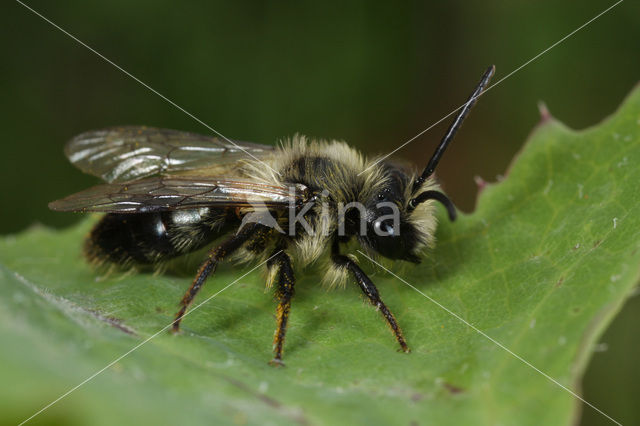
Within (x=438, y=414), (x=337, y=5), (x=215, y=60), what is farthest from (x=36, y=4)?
(x=438, y=414)

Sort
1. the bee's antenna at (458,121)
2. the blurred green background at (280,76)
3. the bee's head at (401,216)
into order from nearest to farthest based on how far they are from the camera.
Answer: the bee's antenna at (458,121)
the bee's head at (401,216)
the blurred green background at (280,76)

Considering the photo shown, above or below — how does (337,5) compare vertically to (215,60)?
above

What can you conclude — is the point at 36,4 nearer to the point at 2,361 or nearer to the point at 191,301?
the point at 191,301

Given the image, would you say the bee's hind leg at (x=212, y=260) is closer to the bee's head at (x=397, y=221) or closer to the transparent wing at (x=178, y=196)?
the transparent wing at (x=178, y=196)

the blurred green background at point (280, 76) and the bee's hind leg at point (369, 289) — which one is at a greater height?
the blurred green background at point (280, 76)

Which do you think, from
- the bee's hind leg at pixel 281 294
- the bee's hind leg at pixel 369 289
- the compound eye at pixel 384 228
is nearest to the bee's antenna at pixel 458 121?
the compound eye at pixel 384 228

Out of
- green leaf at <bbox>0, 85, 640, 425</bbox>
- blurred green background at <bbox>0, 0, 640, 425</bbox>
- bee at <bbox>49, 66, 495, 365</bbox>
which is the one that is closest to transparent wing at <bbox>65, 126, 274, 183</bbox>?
bee at <bbox>49, 66, 495, 365</bbox>
